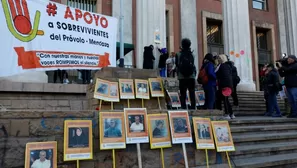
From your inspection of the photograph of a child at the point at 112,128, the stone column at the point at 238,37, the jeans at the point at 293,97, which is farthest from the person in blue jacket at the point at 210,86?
the stone column at the point at 238,37

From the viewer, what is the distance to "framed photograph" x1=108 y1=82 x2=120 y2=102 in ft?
18.3

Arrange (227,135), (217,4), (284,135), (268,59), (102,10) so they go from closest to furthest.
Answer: (227,135)
(284,135)
(102,10)
(217,4)
(268,59)

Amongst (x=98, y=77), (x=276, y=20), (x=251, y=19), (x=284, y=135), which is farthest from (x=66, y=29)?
(x=276, y=20)

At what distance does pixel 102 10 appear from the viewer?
1500cm

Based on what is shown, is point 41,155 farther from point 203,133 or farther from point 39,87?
point 39,87

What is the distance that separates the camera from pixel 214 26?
64.5 feet

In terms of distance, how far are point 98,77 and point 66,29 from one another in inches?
104

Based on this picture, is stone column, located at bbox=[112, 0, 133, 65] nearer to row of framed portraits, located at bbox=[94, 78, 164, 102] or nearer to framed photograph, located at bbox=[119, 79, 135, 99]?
row of framed portraits, located at bbox=[94, 78, 164, 102]

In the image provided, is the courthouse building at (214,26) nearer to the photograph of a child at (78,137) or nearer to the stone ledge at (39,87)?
the stone ledge at (39,87)

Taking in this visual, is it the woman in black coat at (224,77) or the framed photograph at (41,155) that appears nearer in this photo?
the framed photograph at (41,155)

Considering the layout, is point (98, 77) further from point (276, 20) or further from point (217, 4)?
point (276, 20)

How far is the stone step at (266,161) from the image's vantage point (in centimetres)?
490

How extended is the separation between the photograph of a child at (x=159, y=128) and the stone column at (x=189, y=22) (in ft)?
43.5

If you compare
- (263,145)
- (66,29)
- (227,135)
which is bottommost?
(263,145)
